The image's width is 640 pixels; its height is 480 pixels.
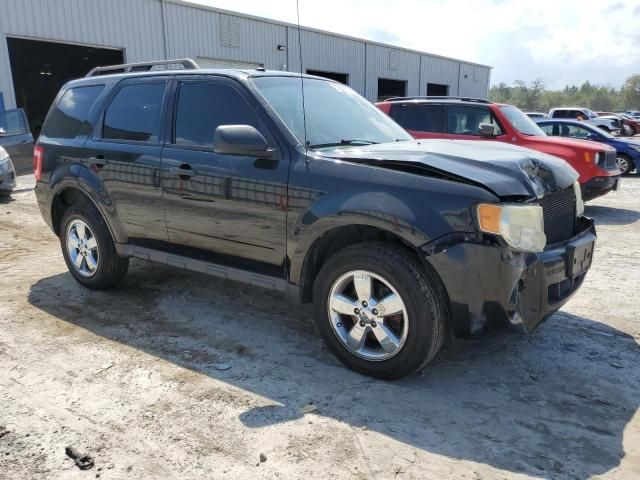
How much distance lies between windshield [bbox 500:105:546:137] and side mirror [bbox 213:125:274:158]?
6.44m

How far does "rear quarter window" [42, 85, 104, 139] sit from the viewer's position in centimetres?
487

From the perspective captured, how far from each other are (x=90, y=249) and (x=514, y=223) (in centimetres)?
369

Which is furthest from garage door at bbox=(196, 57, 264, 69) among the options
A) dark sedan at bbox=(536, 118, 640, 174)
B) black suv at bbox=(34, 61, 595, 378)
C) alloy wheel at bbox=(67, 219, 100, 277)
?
alloy wheel at bbox=(67, 219, 100, 277)

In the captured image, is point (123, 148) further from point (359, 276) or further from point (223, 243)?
point (359, 276)

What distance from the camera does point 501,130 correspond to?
8750mm

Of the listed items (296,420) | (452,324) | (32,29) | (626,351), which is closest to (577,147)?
(626,351)

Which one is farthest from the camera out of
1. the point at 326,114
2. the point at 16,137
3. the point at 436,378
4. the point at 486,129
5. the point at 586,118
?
the point at 586,118

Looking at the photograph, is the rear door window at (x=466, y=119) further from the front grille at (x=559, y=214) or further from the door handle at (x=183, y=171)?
the door handle at (x=183, y=171)

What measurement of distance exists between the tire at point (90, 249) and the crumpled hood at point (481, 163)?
2330mm

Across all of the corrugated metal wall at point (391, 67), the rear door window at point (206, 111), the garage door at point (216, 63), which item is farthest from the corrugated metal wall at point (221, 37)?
the rear door window at point (206, 111)

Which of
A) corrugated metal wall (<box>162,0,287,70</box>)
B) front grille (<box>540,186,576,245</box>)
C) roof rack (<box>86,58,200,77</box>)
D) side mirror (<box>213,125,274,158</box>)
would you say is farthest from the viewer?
corrugated metal wall (<box>162,0,287,70</box>)

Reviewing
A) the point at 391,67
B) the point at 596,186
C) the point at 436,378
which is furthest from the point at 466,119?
the point at 391,67

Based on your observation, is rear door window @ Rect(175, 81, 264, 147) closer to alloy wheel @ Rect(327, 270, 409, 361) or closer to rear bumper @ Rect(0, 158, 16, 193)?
alloy wheel @ Rect(327, 270, 409, 361)

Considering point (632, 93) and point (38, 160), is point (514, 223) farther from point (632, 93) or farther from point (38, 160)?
point (632, 93)
